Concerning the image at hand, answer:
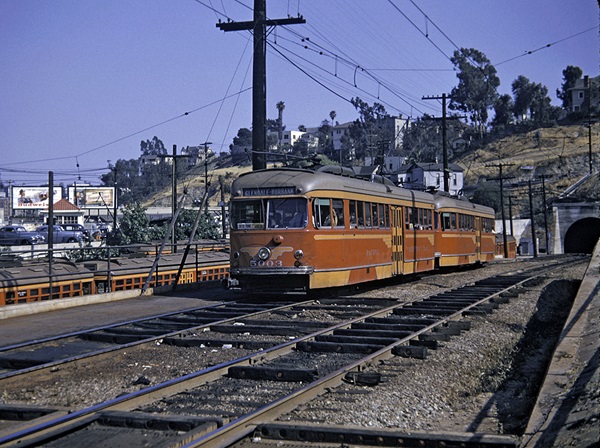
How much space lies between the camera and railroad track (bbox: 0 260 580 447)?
5.82 metres

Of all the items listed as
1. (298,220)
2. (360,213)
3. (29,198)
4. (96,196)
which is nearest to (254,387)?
(298,220)

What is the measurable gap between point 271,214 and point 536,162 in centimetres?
10636

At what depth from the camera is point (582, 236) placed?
90.9 meters

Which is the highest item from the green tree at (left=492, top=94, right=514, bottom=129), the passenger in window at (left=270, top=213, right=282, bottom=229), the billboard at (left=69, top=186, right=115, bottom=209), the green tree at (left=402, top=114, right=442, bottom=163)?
the green tree at (left=492, top=94, right=514, bottom=129)

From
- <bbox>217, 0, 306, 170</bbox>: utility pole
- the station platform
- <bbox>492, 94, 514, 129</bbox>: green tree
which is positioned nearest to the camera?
the station platform

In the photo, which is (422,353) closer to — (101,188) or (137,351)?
(137,351)

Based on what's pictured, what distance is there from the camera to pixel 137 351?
10.2m

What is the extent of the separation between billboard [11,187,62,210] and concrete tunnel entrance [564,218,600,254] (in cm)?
6998

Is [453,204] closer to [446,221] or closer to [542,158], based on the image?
[446,221]

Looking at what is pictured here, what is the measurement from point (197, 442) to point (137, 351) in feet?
16.5

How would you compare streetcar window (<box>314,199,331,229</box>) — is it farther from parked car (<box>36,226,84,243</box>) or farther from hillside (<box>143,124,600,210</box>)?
hillside (<box>143,124,600,210</box>)

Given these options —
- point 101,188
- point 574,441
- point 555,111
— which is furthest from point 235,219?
point 555,111

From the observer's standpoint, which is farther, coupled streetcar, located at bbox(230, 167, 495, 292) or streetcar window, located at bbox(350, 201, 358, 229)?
streetcar window, located at bbox(350, 201, 358, 229)

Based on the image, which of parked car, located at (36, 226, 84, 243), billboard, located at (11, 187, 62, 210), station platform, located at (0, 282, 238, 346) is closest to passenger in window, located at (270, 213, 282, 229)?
station platform, located at (0, 282, 238, 346)
